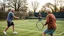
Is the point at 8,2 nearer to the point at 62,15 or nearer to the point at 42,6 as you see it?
the point at 42,6

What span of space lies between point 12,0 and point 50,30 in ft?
37.9

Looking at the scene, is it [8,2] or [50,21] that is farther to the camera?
[8,2]

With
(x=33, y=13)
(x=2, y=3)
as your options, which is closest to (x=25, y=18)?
(x=33, y=13)

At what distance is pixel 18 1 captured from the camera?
59.2 feet

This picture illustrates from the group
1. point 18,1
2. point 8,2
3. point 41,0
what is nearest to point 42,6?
point 41,0

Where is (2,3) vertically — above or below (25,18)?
above

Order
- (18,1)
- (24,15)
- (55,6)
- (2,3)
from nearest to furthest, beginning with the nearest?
(2,3) < (24,15) < (55,6) < (18,1)

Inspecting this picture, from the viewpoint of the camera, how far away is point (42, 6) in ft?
40.4

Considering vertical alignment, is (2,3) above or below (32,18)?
above

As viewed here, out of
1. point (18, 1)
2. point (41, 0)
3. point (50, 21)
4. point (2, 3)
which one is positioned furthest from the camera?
point (18, 1)

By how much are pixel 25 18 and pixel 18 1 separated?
3.52m

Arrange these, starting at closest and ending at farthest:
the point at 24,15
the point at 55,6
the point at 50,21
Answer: the point at 50,21
the point at 24,15
the point at 55,6

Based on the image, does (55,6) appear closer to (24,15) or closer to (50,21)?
(24,15)

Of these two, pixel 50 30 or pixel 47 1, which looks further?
pixel 47 1
